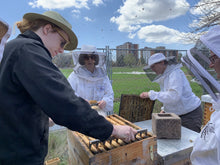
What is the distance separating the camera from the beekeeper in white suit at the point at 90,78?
2889mm

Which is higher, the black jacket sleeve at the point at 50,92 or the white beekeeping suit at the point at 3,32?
the white beekeeping suit at the point at 3,32

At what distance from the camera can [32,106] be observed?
0.99 m

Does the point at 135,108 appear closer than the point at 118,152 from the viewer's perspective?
No

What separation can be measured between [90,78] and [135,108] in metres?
1.08

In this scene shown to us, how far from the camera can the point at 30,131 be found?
98cm

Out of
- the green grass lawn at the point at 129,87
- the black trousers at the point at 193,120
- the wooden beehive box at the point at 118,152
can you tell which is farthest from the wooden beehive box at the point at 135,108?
the green grass lawn at the point at 129,87

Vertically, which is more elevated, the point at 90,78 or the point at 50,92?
the point at 50,92

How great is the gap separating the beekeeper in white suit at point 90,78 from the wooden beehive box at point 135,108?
0.45m

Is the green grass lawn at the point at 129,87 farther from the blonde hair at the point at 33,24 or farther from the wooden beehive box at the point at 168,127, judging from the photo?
the blonde hair at the point at 33,24

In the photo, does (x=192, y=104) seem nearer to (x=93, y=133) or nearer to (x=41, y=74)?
(x=93, y=133)

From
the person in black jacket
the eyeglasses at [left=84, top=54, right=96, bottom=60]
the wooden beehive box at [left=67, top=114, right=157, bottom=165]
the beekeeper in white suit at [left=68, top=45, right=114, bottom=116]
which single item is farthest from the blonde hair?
the eyeglasses at [left=84, top=54, right=96, bottom=60]

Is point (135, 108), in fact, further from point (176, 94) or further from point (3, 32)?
point (3, 32)

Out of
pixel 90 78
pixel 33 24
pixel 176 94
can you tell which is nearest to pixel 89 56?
pixel 90 78

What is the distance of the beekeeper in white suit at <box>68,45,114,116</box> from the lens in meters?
2.89
